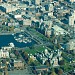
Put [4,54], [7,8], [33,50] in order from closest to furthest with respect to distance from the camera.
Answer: [4,54], [33,50], [7,8]

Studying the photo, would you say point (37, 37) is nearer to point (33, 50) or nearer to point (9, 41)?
point (9, 41)

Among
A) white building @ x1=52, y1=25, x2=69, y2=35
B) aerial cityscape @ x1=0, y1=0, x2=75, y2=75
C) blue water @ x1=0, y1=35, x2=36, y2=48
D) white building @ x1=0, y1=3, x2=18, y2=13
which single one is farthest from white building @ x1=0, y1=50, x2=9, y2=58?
white building @ x1=0, y1=3, x2=18, y2=13

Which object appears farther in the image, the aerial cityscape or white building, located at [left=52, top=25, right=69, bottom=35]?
white building, located at [left=52, top=25, right=69, bottom=35]

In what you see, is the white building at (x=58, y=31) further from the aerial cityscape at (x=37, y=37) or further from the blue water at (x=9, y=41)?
the blue water at (x=9, y=41)

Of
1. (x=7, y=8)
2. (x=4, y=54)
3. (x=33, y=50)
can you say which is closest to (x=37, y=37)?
(x=33, y=50)

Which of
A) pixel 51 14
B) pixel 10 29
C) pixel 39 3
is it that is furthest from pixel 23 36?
pixel 39 3

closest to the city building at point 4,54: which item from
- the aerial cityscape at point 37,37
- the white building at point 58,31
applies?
the aerial cityscape at point 37,37

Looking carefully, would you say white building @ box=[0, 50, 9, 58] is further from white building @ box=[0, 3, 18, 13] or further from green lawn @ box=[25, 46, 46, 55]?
white building @ box=[0, 3, 18, 13]

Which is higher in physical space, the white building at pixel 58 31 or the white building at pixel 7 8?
the white building at pixel 7 8
